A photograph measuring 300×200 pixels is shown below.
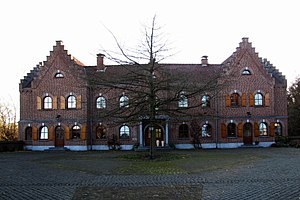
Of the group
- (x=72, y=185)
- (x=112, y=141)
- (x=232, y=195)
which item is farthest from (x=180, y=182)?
(x=112, y=141)

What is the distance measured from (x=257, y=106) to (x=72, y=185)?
27.4 m

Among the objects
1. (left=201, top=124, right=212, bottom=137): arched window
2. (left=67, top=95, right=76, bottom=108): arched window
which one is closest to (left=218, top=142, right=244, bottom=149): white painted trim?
(left=201, top=124, right=212, bottom=137): arched window

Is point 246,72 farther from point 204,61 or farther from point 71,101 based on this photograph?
point 71,101

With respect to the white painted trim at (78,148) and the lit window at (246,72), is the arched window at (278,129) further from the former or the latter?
the white painted trim at (78,148)

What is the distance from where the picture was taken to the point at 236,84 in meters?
37.0

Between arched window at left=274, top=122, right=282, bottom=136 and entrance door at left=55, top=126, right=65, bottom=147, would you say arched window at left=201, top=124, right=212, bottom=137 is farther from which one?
entrance door at left=55, top=126, right=65, bottom=147

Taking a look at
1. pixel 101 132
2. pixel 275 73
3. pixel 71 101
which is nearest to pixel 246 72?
pixel 275 73

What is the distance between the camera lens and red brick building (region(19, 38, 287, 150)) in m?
36.5

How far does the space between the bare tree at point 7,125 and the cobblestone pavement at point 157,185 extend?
90.3ft

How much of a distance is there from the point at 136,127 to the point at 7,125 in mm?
18382

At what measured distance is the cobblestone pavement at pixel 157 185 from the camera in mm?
11148

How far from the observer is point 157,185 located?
13039 mm

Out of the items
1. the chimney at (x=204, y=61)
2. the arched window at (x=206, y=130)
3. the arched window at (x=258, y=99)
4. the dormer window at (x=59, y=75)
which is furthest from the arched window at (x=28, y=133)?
the arched window at (x=258, y=99)

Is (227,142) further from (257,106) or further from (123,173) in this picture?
(123,173)
